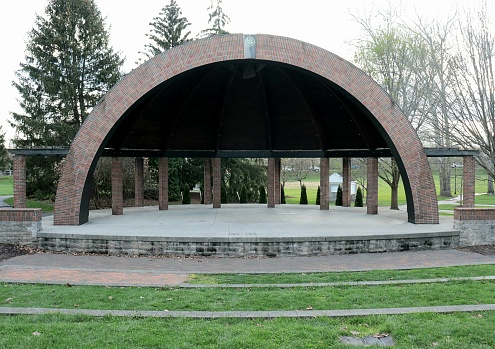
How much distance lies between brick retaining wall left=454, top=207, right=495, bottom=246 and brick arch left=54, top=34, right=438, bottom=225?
1.84 metres

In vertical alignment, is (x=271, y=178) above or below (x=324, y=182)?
above

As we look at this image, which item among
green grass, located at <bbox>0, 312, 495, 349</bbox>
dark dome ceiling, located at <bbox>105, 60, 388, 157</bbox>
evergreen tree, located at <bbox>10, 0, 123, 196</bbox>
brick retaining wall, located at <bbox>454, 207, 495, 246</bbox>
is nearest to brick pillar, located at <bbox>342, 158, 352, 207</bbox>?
dark dome ceiling, located at <bbox>105, 60, 388, 157</bbox>

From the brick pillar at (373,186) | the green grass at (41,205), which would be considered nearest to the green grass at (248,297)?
the brick pillar at (373,186)

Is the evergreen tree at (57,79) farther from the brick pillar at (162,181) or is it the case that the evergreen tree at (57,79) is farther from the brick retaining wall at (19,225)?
the brick retaining wall at (19,225)

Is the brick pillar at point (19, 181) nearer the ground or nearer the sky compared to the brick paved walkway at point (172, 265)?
nearer the sky

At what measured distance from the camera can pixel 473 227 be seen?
14.5 m

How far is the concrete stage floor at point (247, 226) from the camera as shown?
13844 mm

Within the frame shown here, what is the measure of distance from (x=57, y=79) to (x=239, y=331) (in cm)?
3086

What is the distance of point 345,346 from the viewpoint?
527 centimetres

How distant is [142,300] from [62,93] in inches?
1086

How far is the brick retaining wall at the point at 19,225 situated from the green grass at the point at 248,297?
6.12 m

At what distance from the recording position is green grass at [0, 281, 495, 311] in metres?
7.03

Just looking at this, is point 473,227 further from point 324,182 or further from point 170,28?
point 170,28

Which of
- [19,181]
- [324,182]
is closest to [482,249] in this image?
[324,182]
